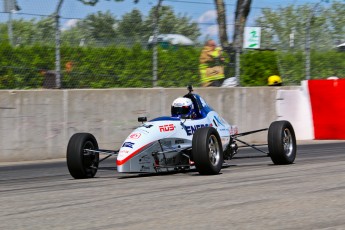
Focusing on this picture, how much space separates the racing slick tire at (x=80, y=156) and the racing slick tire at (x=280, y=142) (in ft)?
8.47

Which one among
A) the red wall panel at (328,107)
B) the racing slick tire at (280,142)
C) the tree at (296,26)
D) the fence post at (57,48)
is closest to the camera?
the racing slick tire at (280,142)

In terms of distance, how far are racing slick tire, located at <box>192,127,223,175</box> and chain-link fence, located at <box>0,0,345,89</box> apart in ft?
17.0

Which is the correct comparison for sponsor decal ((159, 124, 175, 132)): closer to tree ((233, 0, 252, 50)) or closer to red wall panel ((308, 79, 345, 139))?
red wall panel ((308, 79, 345, 139))

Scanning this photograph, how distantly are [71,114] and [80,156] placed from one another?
4775 mm

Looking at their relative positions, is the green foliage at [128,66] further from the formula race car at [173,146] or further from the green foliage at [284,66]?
the formula race car at [173,146]

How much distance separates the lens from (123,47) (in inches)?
630

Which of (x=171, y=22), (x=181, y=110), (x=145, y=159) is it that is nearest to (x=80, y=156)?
(x=145, y=159)

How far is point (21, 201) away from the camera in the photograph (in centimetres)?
805

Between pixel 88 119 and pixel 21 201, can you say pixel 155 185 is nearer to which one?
pixel 21 201

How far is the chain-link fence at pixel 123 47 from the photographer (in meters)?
14.5

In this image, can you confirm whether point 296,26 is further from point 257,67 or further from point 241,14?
point 241,14

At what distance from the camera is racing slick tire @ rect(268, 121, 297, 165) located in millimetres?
11633

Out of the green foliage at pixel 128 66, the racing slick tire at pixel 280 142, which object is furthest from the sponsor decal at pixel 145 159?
the green foliage at pixel 128 66

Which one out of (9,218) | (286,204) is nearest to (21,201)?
(9,218)
